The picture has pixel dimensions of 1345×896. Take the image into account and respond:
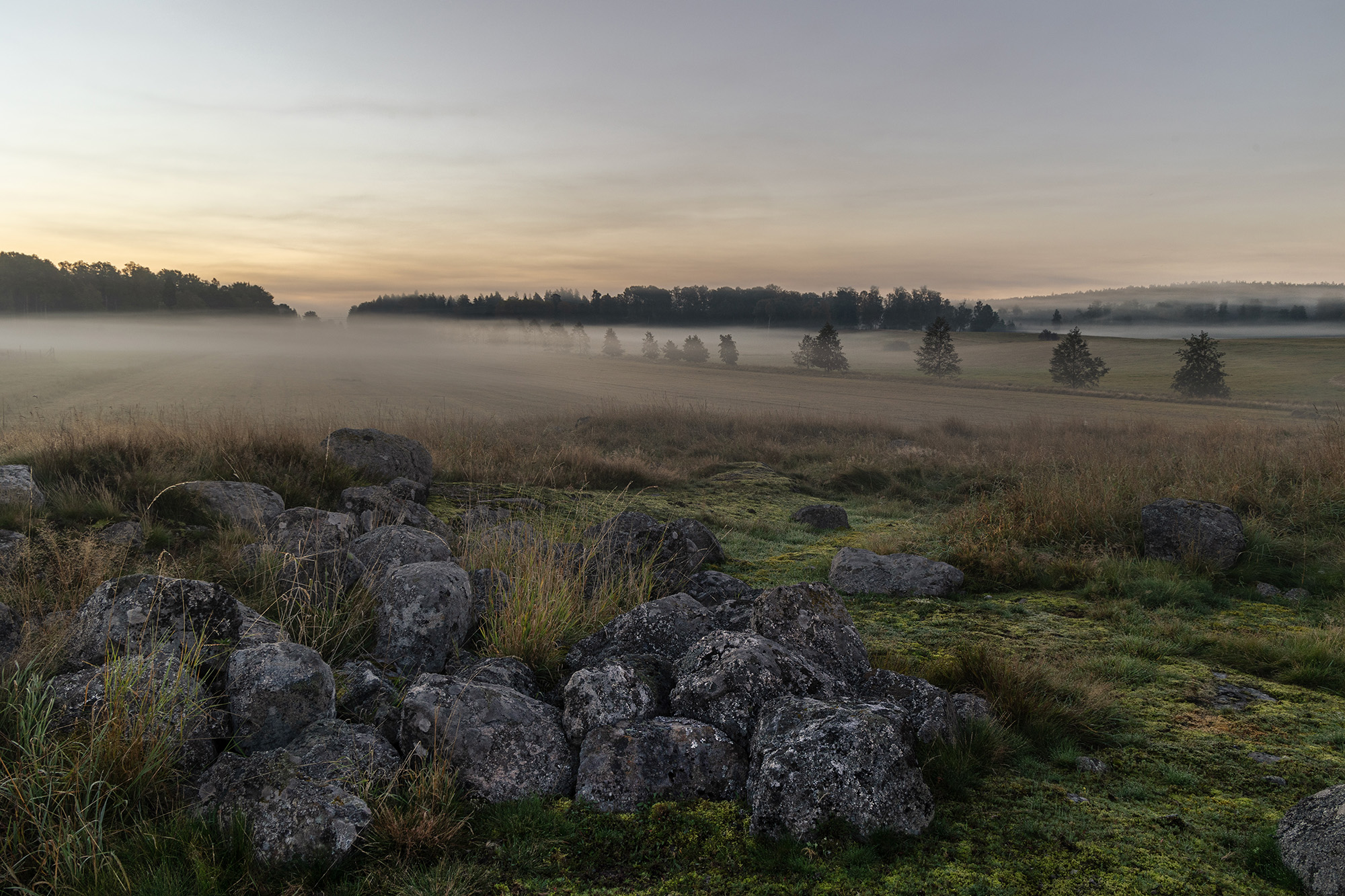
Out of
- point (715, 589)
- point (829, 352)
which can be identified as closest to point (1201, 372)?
point (829, 352)

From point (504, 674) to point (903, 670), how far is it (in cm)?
295

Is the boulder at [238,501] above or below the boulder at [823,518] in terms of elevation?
above

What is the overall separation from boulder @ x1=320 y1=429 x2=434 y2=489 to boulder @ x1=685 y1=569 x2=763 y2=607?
530 centimetres

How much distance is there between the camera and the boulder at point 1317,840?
10.2 feet

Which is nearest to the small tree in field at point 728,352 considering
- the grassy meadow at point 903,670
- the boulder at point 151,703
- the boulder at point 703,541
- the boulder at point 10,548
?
the grassy meadow at point 903,670

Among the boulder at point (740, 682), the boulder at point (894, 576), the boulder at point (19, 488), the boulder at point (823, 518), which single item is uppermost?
the boulder at point (19, 488)

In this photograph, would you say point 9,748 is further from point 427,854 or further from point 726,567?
point 726,567

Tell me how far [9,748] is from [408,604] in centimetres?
229

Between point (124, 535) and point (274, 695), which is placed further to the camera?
point (124, 535)

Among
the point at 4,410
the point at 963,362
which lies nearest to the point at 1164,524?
the point at 4,410

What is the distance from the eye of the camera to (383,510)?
345 inches

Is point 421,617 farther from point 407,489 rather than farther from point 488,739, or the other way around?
point 407,489

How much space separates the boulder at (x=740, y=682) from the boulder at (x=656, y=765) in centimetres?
20

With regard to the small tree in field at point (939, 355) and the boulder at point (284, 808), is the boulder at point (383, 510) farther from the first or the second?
the small tree in field at point (939, 355)
